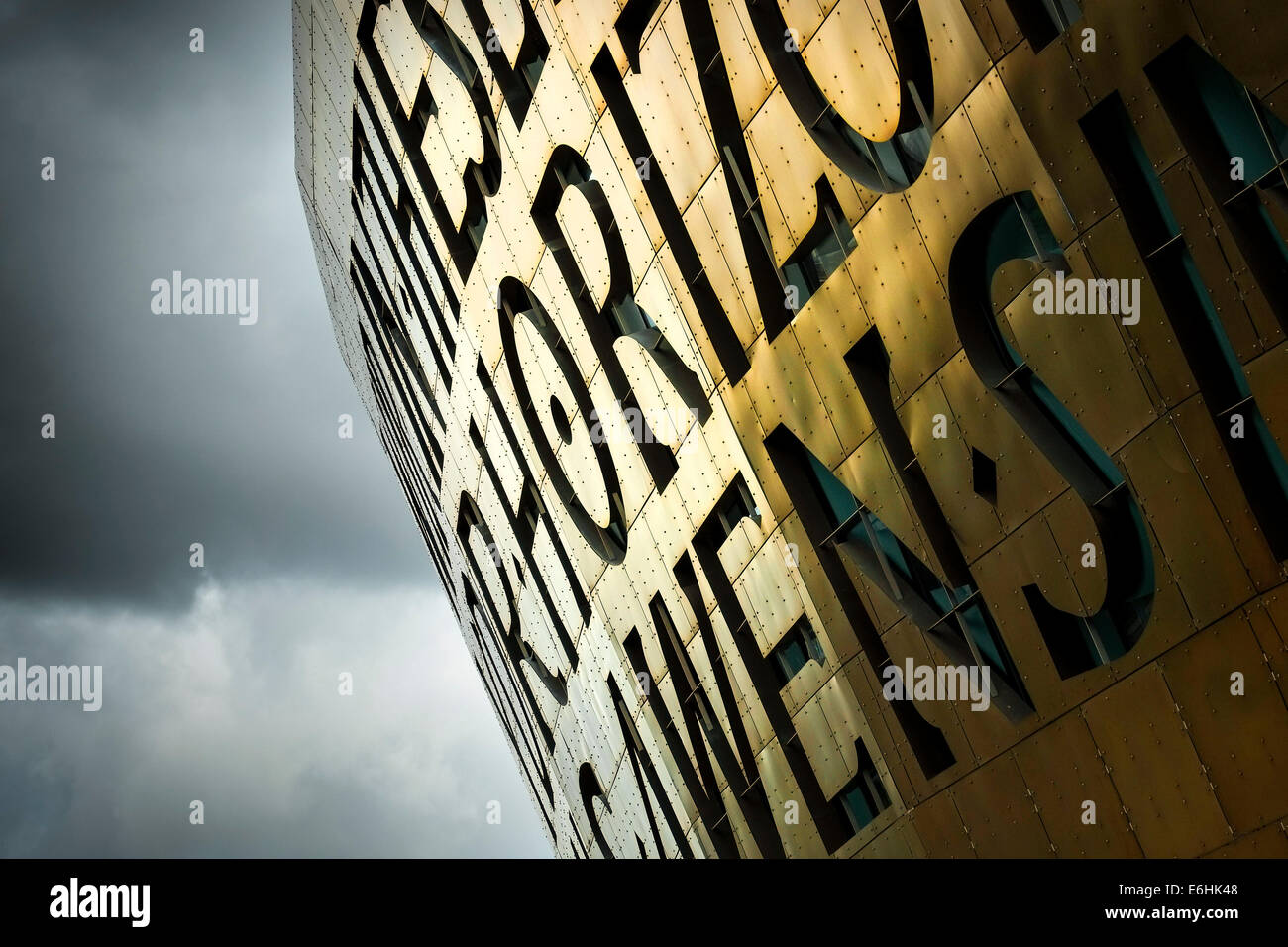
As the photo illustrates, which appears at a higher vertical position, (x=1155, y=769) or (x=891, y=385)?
(x=891, y=385)

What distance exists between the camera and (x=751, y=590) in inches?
672

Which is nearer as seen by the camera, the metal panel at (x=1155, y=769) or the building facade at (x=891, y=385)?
the building facade at (x=891, y=385)

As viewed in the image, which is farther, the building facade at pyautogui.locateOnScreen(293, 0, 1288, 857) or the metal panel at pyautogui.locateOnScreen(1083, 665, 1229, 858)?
the metal panel at pyautogui.locateOnScreen(1083, 665, 1229, 858)

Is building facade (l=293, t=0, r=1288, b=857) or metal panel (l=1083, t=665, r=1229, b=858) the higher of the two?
building facade (l=293, t=0, r=1288, b=857)

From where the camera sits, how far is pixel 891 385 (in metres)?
12.7

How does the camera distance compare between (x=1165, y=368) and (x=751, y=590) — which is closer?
(x=1165, y=368)

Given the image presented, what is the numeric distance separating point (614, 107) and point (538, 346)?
580 centimetres

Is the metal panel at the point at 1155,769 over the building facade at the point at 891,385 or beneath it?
beneath

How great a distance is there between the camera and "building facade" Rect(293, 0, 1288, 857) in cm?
934

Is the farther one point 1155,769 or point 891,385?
point 891,385

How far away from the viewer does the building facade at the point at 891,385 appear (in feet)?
30.6

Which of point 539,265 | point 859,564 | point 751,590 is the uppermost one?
point 539,265
